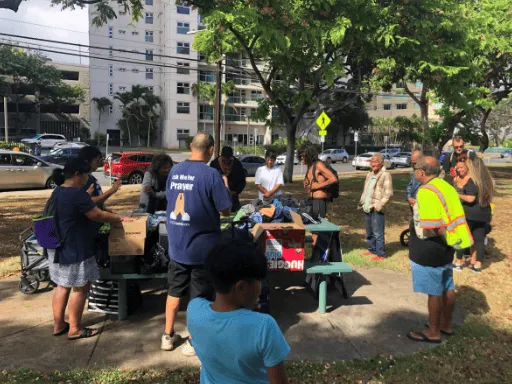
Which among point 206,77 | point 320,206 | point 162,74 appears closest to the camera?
point 320,206

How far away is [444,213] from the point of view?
385cm

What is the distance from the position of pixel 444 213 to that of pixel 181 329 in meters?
2.73

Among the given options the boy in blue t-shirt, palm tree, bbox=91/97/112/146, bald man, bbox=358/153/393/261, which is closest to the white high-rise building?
palm tree, bbox=91/97/112/146

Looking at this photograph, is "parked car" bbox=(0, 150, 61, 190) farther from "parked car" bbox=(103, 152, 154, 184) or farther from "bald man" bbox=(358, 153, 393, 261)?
"bald man" bbox=(358, 153, 393, 261)

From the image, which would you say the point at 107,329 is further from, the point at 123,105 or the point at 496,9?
the point at 123,105

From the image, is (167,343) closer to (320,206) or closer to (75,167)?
(75,167)

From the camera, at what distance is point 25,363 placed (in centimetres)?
357

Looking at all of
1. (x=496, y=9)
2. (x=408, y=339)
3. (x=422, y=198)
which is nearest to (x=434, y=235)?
(x=422, y=198)

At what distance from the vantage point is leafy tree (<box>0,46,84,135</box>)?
5194 cm

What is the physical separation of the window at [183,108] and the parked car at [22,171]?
38.5 m

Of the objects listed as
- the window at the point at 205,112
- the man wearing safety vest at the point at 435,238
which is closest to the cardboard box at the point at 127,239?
the man wearing safety vest at the point at 435,238

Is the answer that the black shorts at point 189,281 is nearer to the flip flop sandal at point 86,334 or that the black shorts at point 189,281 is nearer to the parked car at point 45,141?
the flip flop sandal at point 86,334

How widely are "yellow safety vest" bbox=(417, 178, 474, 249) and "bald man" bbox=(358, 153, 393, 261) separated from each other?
2.74 meters

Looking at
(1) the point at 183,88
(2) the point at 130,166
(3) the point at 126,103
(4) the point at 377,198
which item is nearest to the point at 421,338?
(4) the point at 377,198
